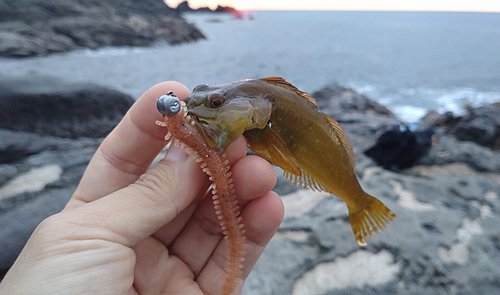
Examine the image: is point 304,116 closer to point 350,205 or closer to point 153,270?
point 350,205

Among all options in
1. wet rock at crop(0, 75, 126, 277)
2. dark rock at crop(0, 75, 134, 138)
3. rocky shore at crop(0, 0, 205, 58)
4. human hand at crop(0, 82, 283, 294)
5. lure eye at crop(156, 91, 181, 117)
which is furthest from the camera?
rocky shore at crop(0, 0, 205, 58)

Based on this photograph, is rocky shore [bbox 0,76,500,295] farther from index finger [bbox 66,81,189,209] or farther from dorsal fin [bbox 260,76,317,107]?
dorsal fin [bbox 260,76,317,107]

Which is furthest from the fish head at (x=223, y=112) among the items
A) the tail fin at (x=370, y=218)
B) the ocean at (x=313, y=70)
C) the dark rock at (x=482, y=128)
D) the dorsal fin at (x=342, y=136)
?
the ocean at (x=313, y=70)

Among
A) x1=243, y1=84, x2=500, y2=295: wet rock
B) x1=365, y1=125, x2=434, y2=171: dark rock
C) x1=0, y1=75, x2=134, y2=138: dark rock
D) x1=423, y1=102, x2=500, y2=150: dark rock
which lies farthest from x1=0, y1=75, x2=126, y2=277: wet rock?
x1=423, y1=102, x2=500, y2=150: dark rock

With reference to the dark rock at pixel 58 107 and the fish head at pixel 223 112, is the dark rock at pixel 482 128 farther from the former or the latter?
the fish head at pixel 223 112

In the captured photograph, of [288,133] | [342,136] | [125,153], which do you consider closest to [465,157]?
[342,136]

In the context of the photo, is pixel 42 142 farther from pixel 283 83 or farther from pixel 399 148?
pixel 399 148
